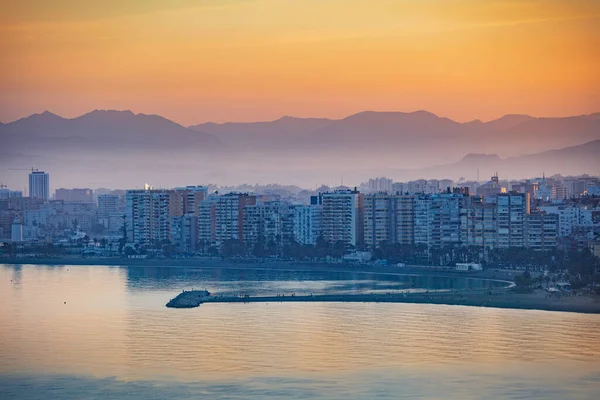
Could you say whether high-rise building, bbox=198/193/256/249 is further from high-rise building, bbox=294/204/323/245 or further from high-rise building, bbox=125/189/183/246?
high-rise building, bbox=125/189/183/246

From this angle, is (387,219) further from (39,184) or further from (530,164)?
(530,164)

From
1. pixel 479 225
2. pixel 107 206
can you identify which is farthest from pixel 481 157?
pixel 479 225

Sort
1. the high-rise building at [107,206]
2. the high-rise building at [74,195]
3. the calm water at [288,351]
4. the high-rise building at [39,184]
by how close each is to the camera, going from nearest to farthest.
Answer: the calm water at [288,351] < the high-rise building at [107,206] < the high-rise building at [39,184] < the high-rise building at [74,195]

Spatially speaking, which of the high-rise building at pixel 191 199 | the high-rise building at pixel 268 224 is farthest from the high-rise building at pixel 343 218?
the high-rise building at pixel 191 199

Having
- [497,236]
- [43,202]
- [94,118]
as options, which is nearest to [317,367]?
[497,236]

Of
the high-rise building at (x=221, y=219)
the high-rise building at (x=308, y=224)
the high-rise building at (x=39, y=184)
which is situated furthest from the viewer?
the high-rise building at (x=39, y=184)

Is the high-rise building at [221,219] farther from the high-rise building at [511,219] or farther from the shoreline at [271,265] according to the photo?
the high-rise building at [511,219]
